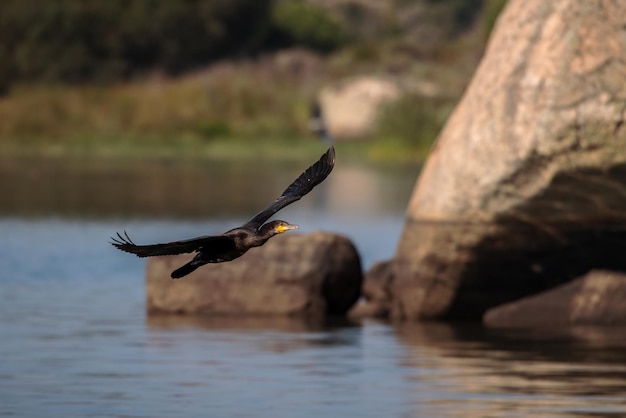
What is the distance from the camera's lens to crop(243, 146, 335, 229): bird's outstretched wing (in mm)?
13953

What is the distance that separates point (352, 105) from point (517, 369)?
46398mm

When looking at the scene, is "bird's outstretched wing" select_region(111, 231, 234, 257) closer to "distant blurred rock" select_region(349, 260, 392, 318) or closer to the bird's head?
the bird's head

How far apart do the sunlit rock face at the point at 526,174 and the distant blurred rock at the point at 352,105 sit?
4228cm

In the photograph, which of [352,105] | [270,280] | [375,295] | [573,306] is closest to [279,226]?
[270,280]

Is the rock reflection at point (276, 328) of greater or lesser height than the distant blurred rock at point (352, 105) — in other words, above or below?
below

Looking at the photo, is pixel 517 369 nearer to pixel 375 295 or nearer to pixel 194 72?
pixel 375 295

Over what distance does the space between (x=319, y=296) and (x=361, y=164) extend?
33111 mm

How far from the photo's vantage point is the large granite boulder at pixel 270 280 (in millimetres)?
18625

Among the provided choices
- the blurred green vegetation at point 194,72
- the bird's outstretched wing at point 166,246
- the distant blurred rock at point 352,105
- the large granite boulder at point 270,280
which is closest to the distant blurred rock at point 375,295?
the large granite boulder at point 270,280

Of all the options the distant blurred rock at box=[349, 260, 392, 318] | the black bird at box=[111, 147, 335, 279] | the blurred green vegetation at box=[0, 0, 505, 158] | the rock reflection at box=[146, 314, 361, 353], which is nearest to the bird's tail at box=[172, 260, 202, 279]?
the black bird at box=[111, 147, 335, 279]

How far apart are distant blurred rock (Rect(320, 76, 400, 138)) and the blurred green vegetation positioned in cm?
90

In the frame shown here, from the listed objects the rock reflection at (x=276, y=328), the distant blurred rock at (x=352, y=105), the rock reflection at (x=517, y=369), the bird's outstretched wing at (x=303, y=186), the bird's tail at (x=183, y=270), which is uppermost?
the distant blurred rock at (x=352, y=105)

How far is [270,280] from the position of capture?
1867 cm

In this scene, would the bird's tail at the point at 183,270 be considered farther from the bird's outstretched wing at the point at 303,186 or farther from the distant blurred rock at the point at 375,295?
the distant blurred rock at the point at 375,295
